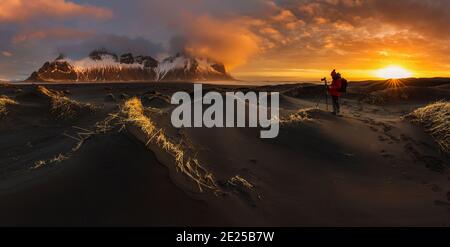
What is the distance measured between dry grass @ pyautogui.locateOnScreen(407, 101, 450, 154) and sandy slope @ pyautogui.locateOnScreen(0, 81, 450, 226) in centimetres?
26

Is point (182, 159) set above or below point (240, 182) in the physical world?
above

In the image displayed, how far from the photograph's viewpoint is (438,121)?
11711 millimetres

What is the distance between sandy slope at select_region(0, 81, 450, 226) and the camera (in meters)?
5.61

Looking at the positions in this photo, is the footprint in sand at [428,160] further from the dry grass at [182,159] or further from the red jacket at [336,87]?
the dry grass at [182,159]

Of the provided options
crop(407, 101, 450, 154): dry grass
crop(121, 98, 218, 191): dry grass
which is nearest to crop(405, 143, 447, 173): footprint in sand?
crop(407, 101, 450, 154): dry grass

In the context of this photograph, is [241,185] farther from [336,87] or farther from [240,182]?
[336,87]

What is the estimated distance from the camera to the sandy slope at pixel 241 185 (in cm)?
561

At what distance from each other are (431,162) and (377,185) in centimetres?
257

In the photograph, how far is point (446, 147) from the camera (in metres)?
10.1

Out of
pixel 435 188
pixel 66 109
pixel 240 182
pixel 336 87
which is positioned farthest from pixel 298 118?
pixel 66 109

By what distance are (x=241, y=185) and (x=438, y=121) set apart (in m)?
8.21

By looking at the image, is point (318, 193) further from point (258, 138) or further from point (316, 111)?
point (316, 111)

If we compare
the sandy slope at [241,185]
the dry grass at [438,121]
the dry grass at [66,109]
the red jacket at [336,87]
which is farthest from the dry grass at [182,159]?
the red jacket at [336,87]
